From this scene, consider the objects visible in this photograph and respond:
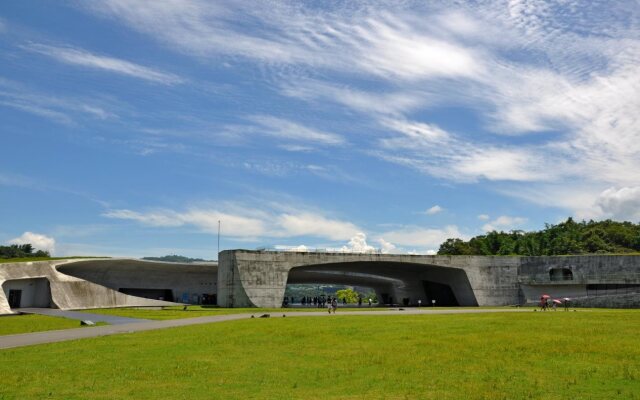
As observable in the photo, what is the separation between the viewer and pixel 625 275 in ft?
217

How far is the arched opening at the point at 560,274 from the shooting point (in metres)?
69.9

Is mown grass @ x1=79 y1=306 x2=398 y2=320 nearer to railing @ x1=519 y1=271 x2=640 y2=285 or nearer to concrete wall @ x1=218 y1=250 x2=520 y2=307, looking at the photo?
concrete wall @ x1=218 y1=250 x2=520 y2=307

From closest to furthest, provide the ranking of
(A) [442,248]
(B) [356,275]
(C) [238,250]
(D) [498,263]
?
(C) [238,250] → (D) [498,263] → (B) [356,275] → (A) [442,248]

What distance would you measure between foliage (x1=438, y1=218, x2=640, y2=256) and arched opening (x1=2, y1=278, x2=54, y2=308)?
8402 centimetres

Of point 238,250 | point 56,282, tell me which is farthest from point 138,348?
point 238,250

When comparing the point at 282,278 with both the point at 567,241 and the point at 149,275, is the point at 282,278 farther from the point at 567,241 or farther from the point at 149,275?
the point at 567,241

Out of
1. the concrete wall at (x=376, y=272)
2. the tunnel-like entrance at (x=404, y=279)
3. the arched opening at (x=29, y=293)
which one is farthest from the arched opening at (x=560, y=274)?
the arched opening at (x=29, y=293)

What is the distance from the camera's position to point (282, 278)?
2566 inches

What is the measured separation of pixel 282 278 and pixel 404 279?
30.6 meters

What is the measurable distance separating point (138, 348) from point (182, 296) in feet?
198

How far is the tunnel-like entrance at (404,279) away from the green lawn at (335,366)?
50480 millimetres

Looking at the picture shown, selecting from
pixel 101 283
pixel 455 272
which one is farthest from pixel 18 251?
pixel 455 272

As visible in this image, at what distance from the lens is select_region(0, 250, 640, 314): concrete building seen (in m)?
54.3

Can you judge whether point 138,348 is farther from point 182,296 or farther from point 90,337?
point 182,296
